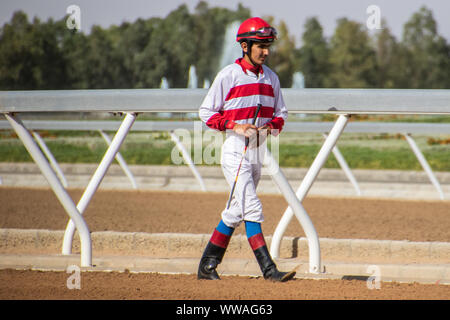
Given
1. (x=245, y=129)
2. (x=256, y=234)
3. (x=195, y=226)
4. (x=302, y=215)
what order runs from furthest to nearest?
→ 1. (x=195, y=226)
2. (x=302, y=215)
3. (x=256, y=234)
4. (x=245, y=129)

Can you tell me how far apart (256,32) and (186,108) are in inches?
46.2

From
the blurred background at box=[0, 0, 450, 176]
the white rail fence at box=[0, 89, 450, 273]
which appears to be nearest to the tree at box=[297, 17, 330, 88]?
the blurred background at box=[0, 0, 450, 176]

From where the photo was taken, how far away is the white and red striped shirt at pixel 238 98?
4.96 m

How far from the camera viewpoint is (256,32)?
496 centimetres

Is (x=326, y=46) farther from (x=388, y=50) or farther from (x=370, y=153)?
(x=370, y=153)

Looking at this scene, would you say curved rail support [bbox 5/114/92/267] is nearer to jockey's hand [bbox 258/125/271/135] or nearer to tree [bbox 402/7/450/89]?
jockey's hand [bbox 258/125/271/135]

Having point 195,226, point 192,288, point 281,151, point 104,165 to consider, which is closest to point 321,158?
point 192,288

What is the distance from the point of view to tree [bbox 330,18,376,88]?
67.4 m

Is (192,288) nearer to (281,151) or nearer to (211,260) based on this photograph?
(211,260)

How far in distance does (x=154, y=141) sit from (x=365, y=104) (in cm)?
1326

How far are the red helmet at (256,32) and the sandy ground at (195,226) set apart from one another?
1.60 m

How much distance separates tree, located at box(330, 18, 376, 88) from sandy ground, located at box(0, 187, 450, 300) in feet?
185

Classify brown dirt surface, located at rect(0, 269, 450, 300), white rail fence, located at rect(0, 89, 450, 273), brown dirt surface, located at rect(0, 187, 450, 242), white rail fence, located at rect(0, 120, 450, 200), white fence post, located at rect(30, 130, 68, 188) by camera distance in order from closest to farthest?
1. brown dirt surface, located at rect(0, 269, 450, 300)
2. white rail fence, located at rect(0, 89, 450, 273)
3. brown dirt surface, located at rect(0, 187, 450, 242)
4. white rail fence, located at rect(0, 120, 450, 200)
5. white fence post, located at rect(30, 130, 68, 188)
